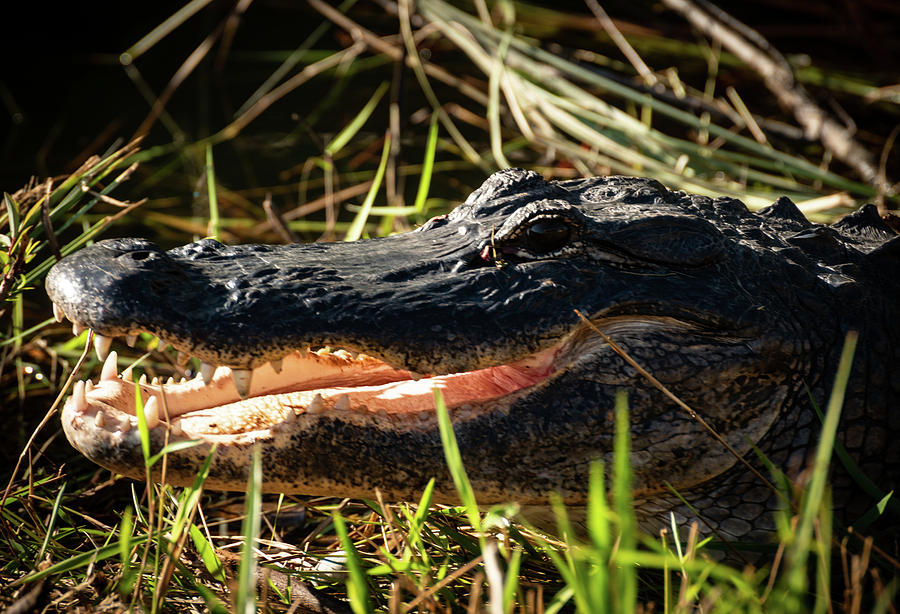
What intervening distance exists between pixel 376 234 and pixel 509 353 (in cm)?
230

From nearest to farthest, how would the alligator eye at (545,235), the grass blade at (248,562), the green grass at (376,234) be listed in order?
the grass blade at (248,562), the green grass at (376,234), the alligator eye at (545,235)

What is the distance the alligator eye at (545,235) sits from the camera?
2.13 meters

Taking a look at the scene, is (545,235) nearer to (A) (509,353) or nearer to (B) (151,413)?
(A) (509,353)

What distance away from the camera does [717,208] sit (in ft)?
8.25

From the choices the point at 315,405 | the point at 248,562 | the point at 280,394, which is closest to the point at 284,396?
the point at 280,394

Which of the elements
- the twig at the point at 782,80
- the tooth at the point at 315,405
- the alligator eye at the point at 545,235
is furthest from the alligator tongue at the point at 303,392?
the twig at the point at 782,80

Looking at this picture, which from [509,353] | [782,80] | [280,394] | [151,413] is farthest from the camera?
[782,80]

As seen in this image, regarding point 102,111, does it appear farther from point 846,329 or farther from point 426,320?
point 846,329

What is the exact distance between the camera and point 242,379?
1.87 m

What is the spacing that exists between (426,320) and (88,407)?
77 centimetres

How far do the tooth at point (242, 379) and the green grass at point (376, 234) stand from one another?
24cm

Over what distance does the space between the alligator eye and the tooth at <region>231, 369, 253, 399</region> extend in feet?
2.51

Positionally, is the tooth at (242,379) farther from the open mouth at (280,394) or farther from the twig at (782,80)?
the twig at (782,80)

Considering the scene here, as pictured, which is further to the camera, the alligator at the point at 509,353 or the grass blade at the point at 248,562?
the alligator at the point at 509,353
